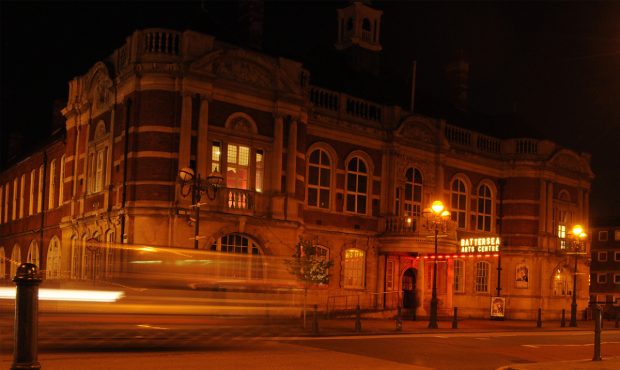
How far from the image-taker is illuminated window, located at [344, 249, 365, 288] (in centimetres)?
3353

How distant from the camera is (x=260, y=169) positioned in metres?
29.1

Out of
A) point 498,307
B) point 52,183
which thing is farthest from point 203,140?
point 498,307

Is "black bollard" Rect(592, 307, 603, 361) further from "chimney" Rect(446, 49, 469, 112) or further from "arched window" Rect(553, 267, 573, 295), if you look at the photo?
"chimney" Rect(446, 49, 469, 112)

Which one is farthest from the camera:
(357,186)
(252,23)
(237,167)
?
(357,186)

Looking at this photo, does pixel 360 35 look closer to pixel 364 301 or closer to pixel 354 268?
pixel 354 268

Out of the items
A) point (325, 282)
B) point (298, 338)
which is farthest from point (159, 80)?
point (298, 338)

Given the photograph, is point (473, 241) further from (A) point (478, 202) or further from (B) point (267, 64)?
(B) point (267, 64)

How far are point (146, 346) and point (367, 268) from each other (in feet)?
69.4

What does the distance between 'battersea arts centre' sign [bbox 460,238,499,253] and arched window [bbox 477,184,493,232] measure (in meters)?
5.48

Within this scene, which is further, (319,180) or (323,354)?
(319,180)

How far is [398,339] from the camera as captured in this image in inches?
808

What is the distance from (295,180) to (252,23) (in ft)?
30.8

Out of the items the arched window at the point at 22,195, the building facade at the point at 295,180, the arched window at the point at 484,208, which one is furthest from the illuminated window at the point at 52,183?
the arched window at the point at 484,208

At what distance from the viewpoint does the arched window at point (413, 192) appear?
119 ft
